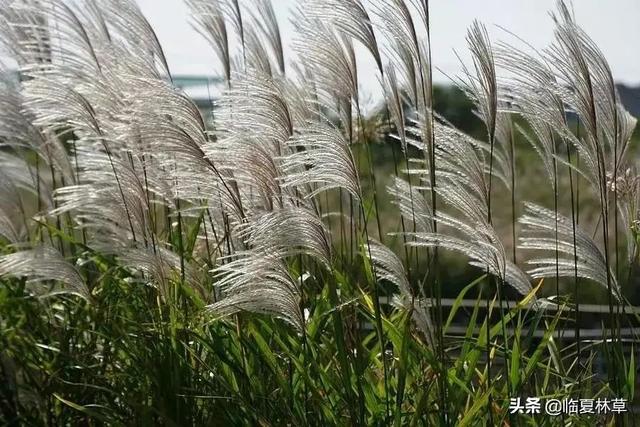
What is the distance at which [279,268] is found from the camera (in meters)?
2.25

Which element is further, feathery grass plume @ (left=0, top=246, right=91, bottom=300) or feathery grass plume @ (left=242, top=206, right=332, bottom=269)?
feathery grass plume @ (left=0, top=246, right=91, bottom=300)

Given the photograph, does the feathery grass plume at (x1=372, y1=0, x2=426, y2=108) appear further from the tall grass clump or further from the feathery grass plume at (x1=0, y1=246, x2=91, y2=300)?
the feathery grass plume at (x1=0, y1=246, x2=91, y2=300)

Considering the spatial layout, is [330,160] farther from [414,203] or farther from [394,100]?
[394,100]

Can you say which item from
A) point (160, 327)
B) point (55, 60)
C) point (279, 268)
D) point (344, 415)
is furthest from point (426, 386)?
point (55, 60)

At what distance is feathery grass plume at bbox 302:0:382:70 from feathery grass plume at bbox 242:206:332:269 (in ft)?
1.46

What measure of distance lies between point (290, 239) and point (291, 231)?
2cm

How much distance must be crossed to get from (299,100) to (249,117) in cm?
34

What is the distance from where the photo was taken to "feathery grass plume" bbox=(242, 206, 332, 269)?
2.18m

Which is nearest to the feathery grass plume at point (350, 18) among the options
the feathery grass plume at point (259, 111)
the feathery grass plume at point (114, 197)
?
the feathery grass plume at point (259, 111)

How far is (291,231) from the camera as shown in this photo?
2.19 meters

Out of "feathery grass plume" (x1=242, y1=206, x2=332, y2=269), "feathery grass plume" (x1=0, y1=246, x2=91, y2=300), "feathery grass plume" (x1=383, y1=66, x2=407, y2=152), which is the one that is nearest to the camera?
"feathery grass plume" (x1=242, y1=206, x2=332, y2=269)

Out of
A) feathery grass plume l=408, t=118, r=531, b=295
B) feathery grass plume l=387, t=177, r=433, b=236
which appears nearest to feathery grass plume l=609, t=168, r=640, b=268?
feathery grass plume l=408, t=118, r=531, b=295

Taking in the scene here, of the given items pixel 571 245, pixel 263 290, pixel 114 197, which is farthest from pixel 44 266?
pixel 571 245

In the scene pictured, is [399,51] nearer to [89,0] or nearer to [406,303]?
[406,303]
